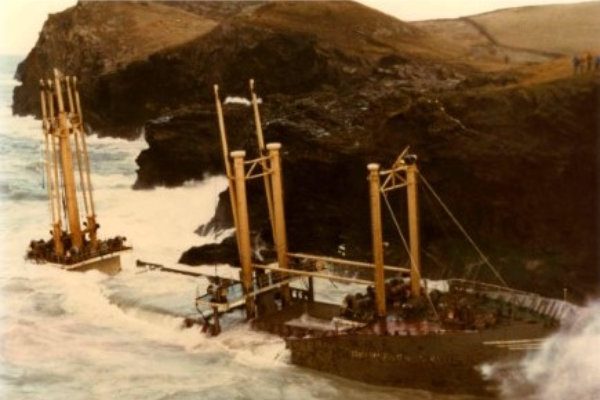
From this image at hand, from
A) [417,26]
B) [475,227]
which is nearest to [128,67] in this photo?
[417,26]

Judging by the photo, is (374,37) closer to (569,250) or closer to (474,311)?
(569,250)

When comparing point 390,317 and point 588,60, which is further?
point 588,60

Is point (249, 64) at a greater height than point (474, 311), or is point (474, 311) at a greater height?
point (249, 64)

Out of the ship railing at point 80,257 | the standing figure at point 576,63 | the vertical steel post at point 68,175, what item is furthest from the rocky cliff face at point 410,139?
the vertical steel post at point 68,175

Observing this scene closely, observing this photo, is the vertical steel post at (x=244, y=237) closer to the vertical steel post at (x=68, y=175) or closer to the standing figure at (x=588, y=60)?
the vertical steel post at (x=68, y=175)

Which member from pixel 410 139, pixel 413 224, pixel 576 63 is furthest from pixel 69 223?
pixel 576 63

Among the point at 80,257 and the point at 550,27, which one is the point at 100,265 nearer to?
the point at 80,257

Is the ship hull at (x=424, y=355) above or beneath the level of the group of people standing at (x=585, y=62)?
beneath
